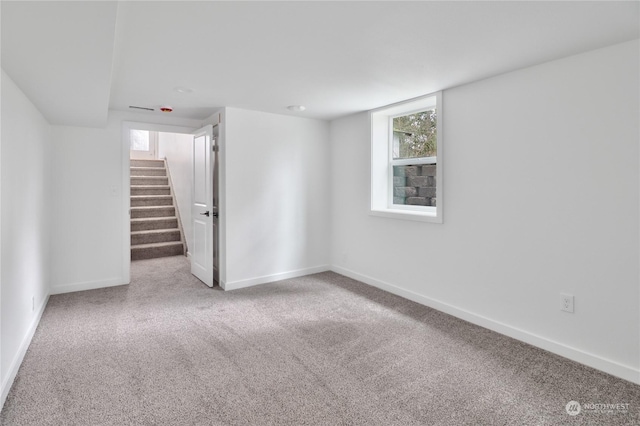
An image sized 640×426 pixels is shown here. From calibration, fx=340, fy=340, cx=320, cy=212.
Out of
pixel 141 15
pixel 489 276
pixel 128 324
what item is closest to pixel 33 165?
pixel 128 324

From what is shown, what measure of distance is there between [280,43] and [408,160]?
2.15 m

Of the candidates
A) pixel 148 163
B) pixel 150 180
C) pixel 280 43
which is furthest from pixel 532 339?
pixel 148 163

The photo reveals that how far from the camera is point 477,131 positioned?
2.90m

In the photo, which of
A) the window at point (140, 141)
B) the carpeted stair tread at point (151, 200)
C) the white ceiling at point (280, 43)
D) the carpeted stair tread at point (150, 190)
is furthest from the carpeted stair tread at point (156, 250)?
the window at point (140, 141)

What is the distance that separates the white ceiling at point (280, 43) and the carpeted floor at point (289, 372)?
6.14 ft

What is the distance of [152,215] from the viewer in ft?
20.8

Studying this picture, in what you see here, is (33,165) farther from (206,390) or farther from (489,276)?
(489,276)

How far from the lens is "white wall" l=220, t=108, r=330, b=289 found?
3.93 m

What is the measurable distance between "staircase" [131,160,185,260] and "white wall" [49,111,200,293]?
157 centimetres

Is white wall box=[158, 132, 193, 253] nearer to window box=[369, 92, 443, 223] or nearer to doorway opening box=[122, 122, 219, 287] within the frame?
doorway opening box=[122, 122, 219, 287]

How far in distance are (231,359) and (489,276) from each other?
7.07ft

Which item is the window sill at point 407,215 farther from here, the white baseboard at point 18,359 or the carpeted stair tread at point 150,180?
the carpeted stair tread at point 150,180

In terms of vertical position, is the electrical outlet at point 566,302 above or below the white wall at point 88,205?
below

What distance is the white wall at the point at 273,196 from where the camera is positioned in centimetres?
393
